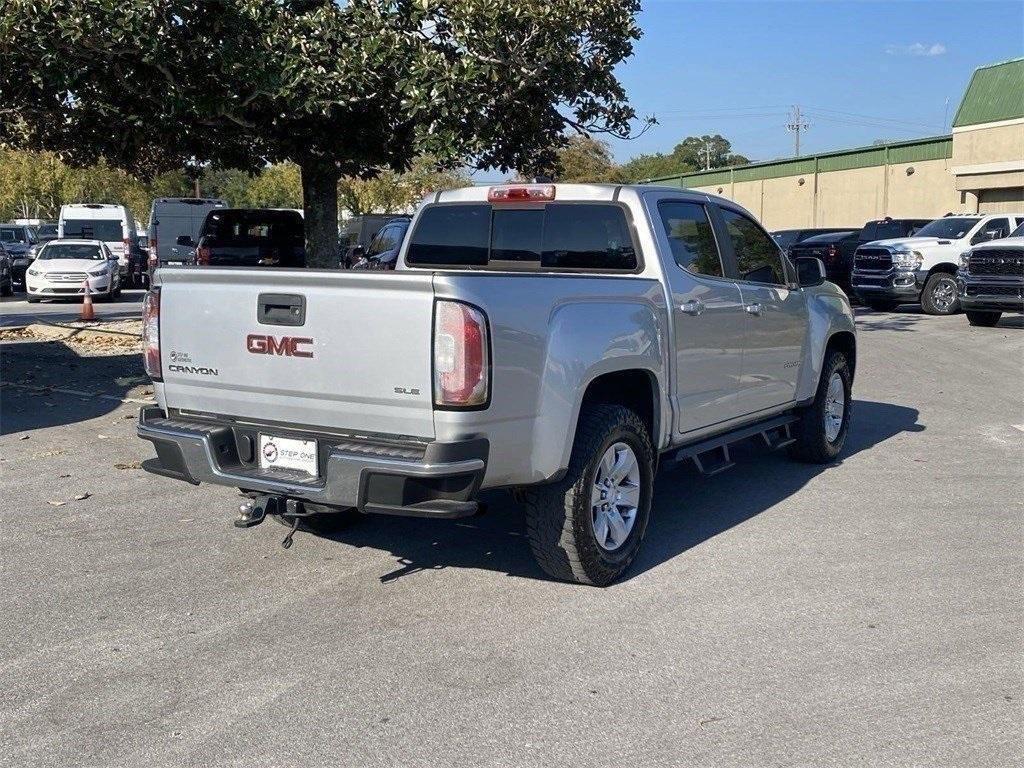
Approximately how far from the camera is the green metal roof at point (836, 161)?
141 feet

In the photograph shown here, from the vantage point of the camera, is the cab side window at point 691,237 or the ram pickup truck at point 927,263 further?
the ram pickup truck at point 927,263

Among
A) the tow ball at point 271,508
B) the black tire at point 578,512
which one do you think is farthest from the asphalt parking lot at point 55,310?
the black tire at point 578,512

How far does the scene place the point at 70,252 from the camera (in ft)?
85.3

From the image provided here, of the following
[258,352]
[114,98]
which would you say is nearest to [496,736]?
[258,352]

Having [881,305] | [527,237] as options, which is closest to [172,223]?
[881,305]

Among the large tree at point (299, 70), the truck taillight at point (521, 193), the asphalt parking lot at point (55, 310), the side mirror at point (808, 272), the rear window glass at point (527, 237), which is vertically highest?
the large tree at point (299, 70)

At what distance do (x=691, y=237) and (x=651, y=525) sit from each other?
175 cm

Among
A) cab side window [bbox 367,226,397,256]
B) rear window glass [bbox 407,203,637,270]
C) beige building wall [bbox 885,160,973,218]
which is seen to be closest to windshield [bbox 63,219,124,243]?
cab side window [bbox 367,226,397,256]

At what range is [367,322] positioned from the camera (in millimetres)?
4863

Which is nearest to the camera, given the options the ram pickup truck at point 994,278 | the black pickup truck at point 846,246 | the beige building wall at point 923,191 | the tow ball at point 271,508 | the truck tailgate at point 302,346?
the truck tailgate at point 302,346

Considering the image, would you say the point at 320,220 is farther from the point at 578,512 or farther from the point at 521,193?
the point at 578,512

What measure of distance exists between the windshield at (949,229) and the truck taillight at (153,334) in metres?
20.7

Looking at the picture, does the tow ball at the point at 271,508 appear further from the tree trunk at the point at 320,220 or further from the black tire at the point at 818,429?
the tree trunk at the point at 320,220

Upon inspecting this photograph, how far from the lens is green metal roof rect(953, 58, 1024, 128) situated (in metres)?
37.7
